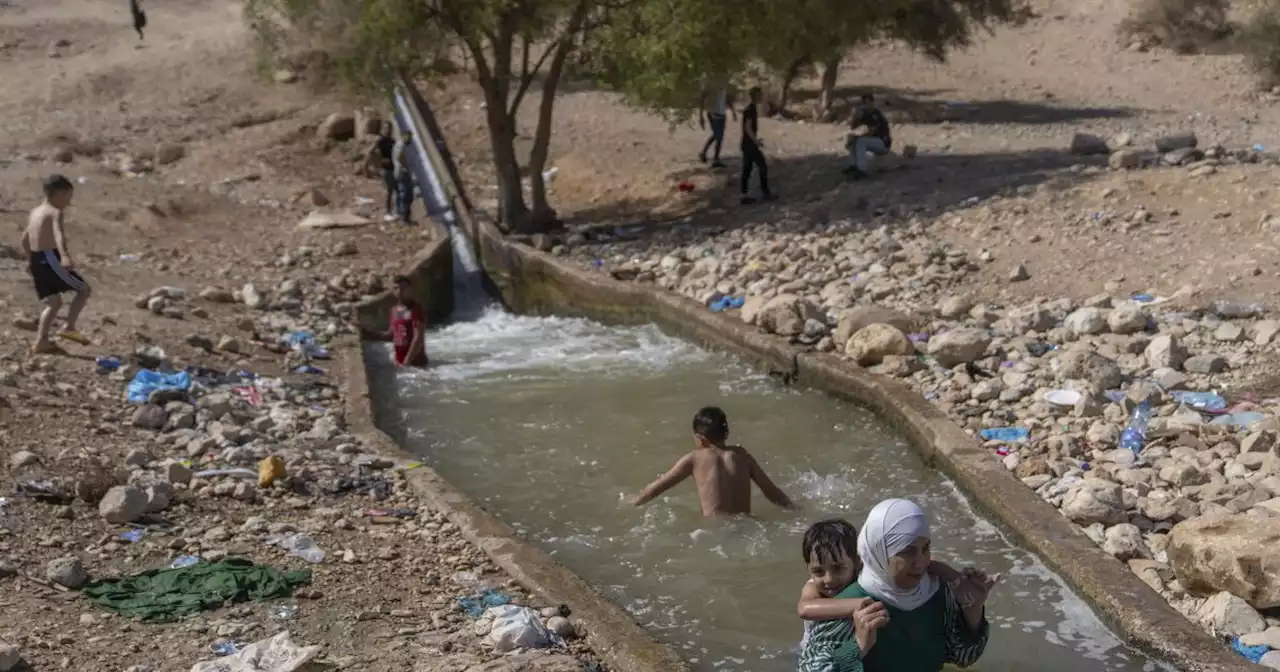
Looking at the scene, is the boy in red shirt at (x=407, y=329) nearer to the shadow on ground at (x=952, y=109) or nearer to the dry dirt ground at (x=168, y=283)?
the dry dirt ground at (x=168, y=283)

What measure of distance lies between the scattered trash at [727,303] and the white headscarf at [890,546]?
28.1 feet

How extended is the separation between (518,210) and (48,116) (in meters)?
10.8

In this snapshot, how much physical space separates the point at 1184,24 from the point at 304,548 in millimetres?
31160

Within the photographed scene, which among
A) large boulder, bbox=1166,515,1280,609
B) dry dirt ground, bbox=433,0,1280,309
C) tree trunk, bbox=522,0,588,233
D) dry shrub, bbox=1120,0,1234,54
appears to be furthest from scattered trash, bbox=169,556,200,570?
dry shrub, bbox=1120,0,1234,54

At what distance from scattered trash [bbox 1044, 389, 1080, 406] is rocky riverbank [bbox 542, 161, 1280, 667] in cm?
1

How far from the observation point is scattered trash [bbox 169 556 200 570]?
18.9ft

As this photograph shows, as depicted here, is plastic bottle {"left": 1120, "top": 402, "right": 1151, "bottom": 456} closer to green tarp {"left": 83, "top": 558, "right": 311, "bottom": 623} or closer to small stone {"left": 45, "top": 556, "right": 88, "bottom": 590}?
green tarp {"left": 83, "top": 558, "right": 311, "bottom": 623}

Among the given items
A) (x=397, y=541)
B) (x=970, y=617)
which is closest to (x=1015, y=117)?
(x=397, y=541)

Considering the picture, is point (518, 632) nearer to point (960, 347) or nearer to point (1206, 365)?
point (960, 347)

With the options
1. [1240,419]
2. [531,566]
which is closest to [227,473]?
[531,566]

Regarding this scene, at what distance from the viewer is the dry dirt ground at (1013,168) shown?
453 inches

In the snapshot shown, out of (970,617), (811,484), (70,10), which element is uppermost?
(70,10)

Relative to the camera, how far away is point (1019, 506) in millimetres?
6738

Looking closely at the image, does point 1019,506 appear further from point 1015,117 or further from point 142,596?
point 1015,117
